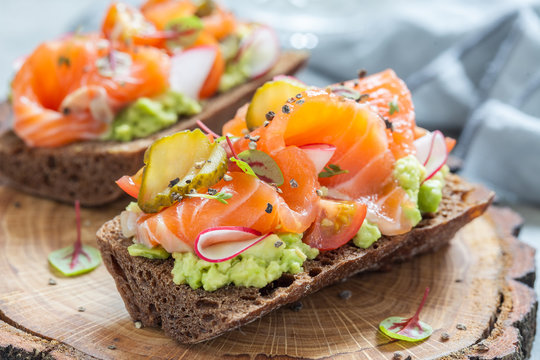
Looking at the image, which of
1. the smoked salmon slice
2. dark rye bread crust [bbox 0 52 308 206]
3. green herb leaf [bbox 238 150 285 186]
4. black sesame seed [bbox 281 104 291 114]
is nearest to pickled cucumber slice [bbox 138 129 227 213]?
green herb leaf [bbox 238 150 285 186]

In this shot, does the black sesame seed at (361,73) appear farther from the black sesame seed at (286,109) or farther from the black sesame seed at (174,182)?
the black sesame seed at (174,182)

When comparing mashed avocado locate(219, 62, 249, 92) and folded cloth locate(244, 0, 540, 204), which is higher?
mashed avocado locate(219, 62, 249, 92)

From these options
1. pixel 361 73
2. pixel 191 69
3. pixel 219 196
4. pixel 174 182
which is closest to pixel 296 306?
pixel 219 196

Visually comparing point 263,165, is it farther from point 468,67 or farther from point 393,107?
point 468,67

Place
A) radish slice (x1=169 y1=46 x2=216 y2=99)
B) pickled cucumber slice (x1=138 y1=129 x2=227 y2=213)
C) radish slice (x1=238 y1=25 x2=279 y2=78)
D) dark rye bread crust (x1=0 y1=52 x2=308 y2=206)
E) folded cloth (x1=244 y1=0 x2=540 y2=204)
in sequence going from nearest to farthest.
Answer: pickled cucumber slice (x1=138 y1=129 x2=227 y2=213) < dark rye bread crust (x1=0 y1=52 x2=308 y2=206) < radish slice (x1=169 y1=46 x2=216 y2=99) < folded cloth (x1=244 y1=0 x2=540 y2=204) < radish slice (x1=238 y1=25 x2=279 y2=78)

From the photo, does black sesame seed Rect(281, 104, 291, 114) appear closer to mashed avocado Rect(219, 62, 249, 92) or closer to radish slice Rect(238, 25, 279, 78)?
mashed avocado Rect(219, 62, 249, 92)

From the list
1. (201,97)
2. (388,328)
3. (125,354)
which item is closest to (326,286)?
(388,328)

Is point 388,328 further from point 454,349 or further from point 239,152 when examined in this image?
point 239,152

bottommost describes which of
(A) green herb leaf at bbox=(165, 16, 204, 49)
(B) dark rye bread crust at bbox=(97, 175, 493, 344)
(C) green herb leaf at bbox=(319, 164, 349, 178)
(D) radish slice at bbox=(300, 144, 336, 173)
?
(B) dark rye bread crust at bbox=(97, 175, 493, 344)
